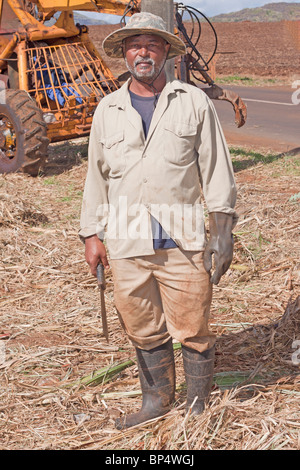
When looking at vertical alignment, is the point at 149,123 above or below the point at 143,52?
below

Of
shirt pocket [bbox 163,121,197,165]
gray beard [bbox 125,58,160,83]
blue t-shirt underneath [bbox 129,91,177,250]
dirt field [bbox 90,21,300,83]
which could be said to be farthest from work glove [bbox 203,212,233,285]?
dirt field [bbox 90,21,300,83]

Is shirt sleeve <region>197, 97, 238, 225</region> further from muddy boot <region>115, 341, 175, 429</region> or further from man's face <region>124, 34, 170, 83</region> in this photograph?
muddy boot <region>115, 341, 175, 429</region>

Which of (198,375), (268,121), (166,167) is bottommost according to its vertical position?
(268,121)

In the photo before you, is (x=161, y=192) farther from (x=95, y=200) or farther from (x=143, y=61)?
(x=143, y=61)

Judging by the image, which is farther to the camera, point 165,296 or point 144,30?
point 165,296

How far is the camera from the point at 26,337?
4848mm

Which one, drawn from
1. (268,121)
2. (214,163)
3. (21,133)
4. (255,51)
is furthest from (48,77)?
(255,51)

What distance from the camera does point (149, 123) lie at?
131 inches

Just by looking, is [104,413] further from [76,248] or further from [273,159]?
[273,159]

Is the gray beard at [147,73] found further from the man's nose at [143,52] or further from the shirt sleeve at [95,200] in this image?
the shirt sleeve at [95,200]

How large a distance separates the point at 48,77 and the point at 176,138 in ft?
23.7

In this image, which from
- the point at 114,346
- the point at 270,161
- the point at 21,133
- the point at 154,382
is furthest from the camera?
the point at 270,161

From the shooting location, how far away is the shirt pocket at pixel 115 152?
10.8ft

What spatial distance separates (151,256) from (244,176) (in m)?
6.02
